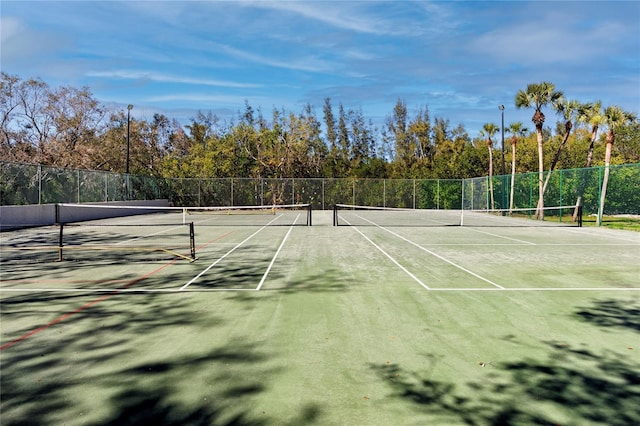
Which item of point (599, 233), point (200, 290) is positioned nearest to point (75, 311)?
point (200, 290)

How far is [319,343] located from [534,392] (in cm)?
250

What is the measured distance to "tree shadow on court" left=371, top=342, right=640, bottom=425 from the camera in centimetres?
379

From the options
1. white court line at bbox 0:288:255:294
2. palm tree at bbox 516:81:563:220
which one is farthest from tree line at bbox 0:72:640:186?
white court line at bbox 0:288:255:294

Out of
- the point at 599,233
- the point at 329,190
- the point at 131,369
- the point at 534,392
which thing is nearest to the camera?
the point at 534,392

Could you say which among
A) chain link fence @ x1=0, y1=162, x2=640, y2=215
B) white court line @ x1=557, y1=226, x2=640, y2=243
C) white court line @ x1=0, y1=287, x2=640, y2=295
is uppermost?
chain link fence @ x1=0, y1=162, x2=640, y2=215

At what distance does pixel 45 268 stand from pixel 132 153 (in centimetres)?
4100

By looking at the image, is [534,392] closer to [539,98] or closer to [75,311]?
[75,311]

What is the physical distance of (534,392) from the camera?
4.23 metres

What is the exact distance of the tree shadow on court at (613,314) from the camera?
6410 millimetres

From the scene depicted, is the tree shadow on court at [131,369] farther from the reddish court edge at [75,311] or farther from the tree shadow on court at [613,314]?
the tree shadow on court at [613,314]

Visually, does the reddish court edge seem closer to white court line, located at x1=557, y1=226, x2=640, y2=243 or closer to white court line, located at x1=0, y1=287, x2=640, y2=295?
white court line, located at x1=0, y1=287, x2=640, y2=295

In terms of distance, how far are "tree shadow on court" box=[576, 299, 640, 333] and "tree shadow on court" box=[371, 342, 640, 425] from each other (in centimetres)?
157

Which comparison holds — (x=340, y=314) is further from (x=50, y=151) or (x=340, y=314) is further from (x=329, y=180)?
(x=50, y=151)

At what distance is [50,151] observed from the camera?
38312 mm
